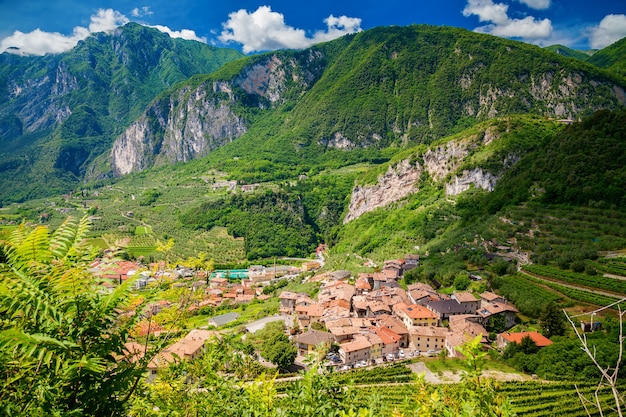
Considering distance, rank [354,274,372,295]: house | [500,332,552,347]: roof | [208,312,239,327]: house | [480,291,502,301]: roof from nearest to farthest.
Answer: [500,332,552,347]: roof → [480,291,502,301]: roof → [208,312,239,327]: house → [354,274,372,295]: house

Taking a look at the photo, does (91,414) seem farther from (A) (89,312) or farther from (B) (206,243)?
(B) (206,243)

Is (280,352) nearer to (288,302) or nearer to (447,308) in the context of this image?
(288,302)

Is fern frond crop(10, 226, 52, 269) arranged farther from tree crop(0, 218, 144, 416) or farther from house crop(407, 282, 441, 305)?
house crop(407, 282, 441, 305)

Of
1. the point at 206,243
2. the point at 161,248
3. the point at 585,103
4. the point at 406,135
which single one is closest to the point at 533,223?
the point at 161,248

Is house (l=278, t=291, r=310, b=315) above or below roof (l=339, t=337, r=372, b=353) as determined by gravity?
above

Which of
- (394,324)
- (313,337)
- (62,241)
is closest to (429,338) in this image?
(394,324)

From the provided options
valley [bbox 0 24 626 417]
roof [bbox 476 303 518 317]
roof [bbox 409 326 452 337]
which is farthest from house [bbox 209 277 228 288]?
roof [bbox 476 303 518 317]

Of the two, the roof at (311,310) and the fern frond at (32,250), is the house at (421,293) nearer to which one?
the roof at (311,310)

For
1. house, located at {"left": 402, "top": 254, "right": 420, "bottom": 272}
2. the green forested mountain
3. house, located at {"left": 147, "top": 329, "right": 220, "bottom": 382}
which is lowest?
house, located at {"left": 402, "top": 254, "right": 420, "bottom": 272}
